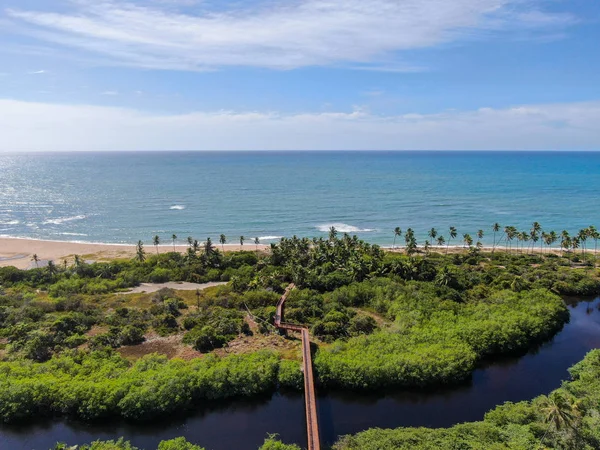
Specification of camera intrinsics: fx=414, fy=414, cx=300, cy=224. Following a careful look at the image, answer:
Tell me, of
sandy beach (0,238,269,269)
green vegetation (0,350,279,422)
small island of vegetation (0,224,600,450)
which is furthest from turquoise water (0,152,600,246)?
green vegetation (0,350,279,422)

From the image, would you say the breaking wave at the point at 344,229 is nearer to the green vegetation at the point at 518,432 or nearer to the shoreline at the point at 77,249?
the shoreline at the point at 77,249

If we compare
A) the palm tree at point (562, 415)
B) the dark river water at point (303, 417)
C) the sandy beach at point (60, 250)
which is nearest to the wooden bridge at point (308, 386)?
the dark river water at point (303, 417)

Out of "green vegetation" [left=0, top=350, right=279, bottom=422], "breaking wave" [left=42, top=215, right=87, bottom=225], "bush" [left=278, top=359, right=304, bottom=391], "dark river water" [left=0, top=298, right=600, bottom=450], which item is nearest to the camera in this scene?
"dark river water" [left=0, top=298, right=600, bottom=450]

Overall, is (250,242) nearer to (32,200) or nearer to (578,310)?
(578,310)

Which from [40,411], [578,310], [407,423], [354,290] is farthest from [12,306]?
[578,310]

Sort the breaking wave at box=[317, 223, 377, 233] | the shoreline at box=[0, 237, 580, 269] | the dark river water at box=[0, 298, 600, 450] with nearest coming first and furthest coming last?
the dark river water at box=[0, 298, 600, 450] → the shoreline at box=[0, 237, 580, 269] → the breaking wave at box=[317, 223, 377, 233]

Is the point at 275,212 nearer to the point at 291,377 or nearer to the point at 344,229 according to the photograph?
the point at 344,229

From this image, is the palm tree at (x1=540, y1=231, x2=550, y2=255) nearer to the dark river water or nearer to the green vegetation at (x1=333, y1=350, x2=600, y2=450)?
the dark river water
